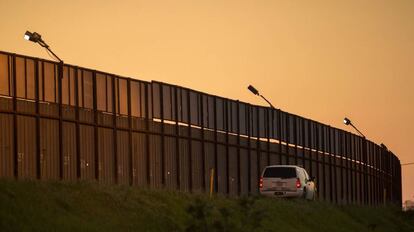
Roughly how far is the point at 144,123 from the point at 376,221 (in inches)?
786

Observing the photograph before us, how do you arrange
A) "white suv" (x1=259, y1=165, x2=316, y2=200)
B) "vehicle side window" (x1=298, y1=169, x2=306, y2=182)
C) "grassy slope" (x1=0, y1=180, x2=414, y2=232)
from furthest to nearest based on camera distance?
"vehicle side window" (x1=298, y1=169, x2=306, y2=182)
"white suv" (x1=259, y1=165, x2=316, y2=200)
"grassy slope" (x1=0, y1=180, x2=414, y2=232)

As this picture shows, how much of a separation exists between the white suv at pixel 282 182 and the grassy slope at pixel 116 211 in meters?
7.47

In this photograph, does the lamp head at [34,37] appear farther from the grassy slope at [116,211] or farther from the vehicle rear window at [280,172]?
the vehicle rear window at [280,172]

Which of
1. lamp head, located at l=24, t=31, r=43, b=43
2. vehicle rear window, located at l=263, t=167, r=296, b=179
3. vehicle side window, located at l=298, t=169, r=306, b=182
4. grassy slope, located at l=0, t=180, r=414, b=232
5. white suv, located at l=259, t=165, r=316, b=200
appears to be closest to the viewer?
grassy slope, located at l=0, t=180, r=414, b=232

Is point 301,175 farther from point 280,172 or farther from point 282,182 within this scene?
point 282,182

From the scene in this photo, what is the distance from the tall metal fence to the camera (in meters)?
35.3

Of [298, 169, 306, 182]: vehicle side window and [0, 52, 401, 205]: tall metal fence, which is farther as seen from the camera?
[298, 169, 306, 182]: vehicle side window

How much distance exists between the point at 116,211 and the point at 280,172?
20.4 metres

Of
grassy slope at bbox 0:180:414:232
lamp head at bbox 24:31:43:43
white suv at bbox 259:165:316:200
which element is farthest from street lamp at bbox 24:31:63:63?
white suv at bbox 259:165:316:200

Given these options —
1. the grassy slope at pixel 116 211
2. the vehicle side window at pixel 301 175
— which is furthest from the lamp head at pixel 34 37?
the vehicle side window at pixel 301 175

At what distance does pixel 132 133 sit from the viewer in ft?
137

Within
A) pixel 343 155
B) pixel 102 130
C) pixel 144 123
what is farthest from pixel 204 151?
pixel 343 155

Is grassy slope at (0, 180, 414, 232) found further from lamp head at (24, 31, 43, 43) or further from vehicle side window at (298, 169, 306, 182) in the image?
vehicle side window at (298, 169, 306, 182)

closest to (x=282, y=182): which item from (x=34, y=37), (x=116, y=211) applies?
(x=34, y=37)
